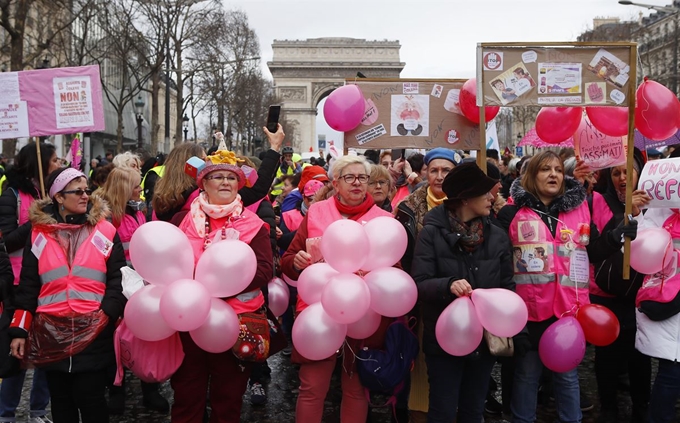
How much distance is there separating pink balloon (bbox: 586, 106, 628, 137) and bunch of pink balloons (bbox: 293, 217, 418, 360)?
1.90 m

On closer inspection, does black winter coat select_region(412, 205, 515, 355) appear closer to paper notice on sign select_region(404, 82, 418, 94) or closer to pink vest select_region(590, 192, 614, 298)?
pink vest select_region(590, 192, 614, 298)

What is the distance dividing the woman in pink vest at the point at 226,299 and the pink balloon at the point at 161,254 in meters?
0.24

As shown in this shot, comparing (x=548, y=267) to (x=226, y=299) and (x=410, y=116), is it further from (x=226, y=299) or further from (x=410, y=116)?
(x=226, y=299)

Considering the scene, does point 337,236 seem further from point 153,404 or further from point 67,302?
point 153,404

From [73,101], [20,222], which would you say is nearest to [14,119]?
[73,101]

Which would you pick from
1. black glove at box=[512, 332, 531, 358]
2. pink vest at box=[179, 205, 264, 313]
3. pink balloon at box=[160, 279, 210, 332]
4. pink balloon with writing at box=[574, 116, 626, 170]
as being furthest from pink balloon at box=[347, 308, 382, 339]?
pink balloon with writing at box=[574, 116, 626, 170]

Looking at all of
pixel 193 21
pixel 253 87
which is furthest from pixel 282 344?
pixel 253 87

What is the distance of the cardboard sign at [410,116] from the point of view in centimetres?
581

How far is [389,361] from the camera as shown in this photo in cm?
430

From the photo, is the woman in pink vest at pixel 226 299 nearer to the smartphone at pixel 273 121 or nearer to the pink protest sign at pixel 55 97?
the smartphone at pixel 273 121

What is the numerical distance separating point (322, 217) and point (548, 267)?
149 centimetres

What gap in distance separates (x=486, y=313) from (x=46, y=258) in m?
2.62

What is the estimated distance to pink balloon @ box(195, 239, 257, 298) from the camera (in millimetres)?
3842

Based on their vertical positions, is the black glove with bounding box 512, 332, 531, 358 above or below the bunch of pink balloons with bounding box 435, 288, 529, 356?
below
